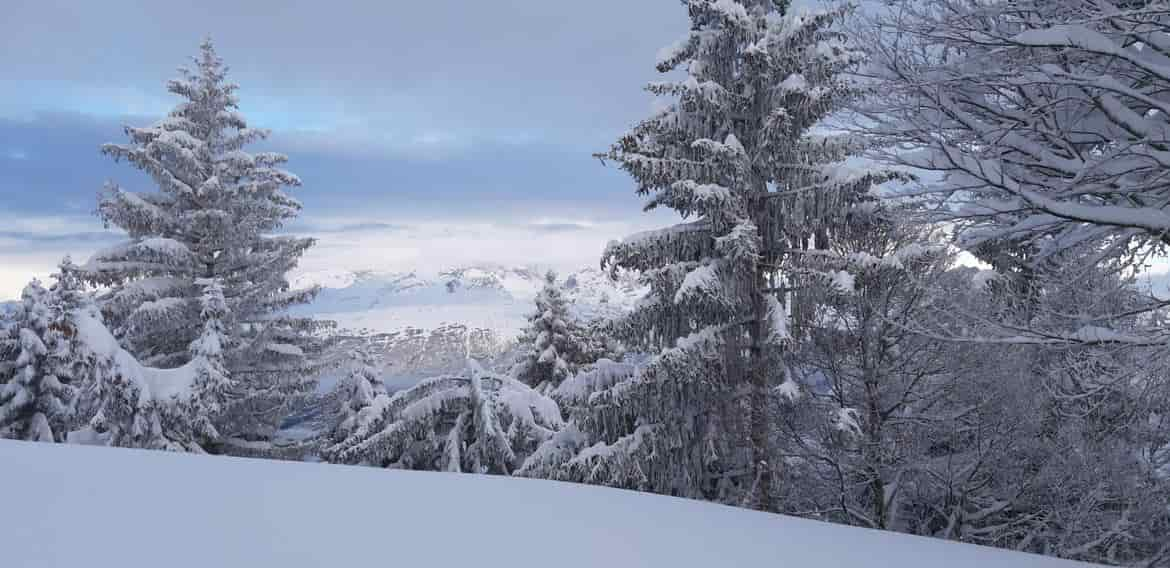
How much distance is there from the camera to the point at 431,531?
3557 mm

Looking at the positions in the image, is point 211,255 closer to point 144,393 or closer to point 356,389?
point 356,389

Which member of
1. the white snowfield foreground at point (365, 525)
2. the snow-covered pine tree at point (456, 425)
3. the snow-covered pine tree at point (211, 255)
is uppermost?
the snow-covered pine tree at point (211, 255)

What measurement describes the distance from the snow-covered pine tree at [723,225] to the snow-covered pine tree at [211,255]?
29.6 feet

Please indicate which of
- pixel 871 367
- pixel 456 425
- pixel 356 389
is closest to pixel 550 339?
pixel 356 389

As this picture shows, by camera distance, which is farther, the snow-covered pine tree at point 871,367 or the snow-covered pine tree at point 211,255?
the snow-covered pine tree at point 211,255

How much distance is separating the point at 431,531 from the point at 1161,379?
15.4ft

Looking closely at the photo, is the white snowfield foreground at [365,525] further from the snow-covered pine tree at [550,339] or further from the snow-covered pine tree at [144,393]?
the snow-covered pine tree at [550,339]

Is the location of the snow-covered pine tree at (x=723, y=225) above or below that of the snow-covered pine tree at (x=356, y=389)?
above

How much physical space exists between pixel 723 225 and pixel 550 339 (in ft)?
25.5

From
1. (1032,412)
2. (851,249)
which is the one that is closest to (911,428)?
(1032,412)

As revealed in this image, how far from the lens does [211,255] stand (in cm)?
1694

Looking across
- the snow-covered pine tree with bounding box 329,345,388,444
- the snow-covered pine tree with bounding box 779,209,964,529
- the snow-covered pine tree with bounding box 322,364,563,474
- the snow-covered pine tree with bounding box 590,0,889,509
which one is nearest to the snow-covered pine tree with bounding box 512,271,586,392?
the snow-covered pine tree with bounding box 329,345,388,444

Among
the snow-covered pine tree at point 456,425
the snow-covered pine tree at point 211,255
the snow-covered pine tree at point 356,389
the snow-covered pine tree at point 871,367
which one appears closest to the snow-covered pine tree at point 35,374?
the snow-covered pine tree at point 211,255

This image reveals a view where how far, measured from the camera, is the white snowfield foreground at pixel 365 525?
3012 millimetres
